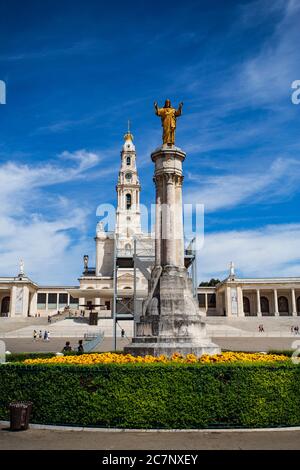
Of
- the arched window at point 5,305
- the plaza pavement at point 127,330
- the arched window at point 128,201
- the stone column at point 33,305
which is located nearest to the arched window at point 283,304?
the plaza pavement at point 127,330

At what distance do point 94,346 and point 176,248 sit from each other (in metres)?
17.2

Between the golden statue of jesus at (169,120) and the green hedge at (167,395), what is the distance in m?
11.6

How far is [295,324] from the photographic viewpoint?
61844 mm

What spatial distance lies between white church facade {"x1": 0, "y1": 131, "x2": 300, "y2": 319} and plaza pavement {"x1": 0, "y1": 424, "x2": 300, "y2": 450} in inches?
2557

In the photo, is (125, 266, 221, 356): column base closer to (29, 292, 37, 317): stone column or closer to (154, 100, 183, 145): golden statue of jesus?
(154, 100, 183, 145): golden statue of jesus

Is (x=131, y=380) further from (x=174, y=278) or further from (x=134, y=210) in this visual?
(x=134, y=210)

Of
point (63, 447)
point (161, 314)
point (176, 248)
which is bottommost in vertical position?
point (63, 447)

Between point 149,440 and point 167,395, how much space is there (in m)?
1.31

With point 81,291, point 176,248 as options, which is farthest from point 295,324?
point 176,248

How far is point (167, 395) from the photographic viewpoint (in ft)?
35.1

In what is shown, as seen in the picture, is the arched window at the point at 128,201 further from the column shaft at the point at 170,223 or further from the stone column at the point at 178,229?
the column shaft at the point at 170,223

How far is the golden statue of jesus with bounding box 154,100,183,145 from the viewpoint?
1964 cm

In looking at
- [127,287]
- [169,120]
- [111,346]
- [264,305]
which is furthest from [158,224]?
[264,305]

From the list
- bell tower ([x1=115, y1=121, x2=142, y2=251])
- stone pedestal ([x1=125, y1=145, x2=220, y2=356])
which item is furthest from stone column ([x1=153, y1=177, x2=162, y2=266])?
bell tower ([x1=115, y1=121, x2=142, y2=251])
